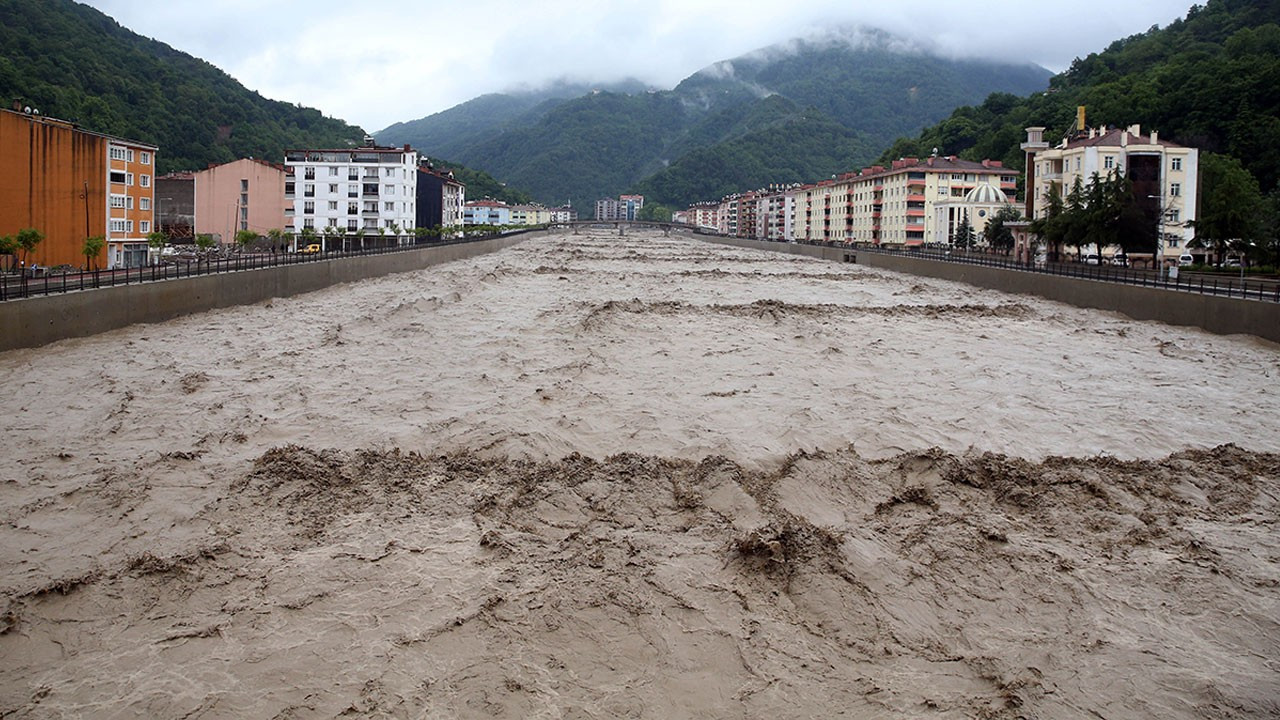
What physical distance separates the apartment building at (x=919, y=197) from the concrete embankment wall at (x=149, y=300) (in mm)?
66673

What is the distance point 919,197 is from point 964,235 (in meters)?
18.2

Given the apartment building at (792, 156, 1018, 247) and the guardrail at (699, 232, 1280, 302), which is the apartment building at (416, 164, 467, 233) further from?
the guardrail at (699, 232, 1280, 302)

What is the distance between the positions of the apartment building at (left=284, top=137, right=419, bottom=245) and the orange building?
40722mm

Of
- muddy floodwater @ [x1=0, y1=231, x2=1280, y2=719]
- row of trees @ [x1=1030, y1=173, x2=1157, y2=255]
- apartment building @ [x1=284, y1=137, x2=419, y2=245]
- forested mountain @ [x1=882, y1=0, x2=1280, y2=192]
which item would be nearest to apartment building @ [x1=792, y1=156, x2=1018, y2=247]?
forested mountain @ [x1=882, y1=0, x2=1280, y2=192]

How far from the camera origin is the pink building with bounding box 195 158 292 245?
90250mm

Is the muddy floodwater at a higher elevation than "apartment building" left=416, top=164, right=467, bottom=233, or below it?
below

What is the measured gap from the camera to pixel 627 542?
11.1m

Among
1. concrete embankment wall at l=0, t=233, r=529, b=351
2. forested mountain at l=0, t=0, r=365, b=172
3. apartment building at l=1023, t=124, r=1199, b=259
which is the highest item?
forested mountain at l=0, t=0, r=365, b=172

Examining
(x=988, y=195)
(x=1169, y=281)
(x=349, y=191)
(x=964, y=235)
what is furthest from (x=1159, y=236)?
(x=349, y=191)

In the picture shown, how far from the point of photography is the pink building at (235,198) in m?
90.2

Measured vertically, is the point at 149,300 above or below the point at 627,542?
above

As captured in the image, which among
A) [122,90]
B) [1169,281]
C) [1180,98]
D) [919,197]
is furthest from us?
[919,197]

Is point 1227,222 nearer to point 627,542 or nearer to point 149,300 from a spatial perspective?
point 149,300

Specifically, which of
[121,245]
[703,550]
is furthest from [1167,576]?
[121,245]
